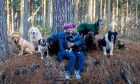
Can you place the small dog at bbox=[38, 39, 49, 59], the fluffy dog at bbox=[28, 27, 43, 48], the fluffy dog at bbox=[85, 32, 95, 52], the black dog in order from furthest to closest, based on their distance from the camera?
1. the fluffy dog at bbox=[28, 27, 43, 48]
2. the fluffy dog at bbox=[85, 32, 95, 52]
3. the small dog at bbox=[38, 39, 49, 59]
4. the black dog

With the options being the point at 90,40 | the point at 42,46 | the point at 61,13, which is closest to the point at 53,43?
the point at 42,46

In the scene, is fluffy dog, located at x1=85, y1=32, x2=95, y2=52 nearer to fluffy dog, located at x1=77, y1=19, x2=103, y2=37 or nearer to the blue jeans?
fluffy dog, located at x1=77, y1=19, x2=103, y2=37

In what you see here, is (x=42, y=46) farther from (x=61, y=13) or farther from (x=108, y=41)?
(x=108, y=41)

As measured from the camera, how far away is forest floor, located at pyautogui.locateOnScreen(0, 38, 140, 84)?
908cm

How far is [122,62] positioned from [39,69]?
8.77 ft

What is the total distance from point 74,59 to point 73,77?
551 millimetres

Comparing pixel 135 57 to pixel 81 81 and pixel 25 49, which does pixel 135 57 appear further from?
pixel 25 49

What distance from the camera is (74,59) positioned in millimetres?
9094

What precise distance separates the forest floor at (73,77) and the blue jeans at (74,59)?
0.25m

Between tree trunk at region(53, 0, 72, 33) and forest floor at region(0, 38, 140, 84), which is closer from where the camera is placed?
forest floor at region(0, 38, 140, 84)

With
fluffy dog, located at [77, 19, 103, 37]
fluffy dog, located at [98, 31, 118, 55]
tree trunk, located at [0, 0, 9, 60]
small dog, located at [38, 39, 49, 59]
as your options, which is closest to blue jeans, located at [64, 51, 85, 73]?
small dog, located at [38, 39, 49, 59]

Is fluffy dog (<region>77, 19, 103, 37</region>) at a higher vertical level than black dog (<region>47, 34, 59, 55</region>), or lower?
higher

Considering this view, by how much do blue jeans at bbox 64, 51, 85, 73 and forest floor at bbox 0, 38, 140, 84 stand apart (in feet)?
0.84

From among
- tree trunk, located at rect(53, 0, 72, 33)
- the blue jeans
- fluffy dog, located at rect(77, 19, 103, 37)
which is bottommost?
the blue jeans
